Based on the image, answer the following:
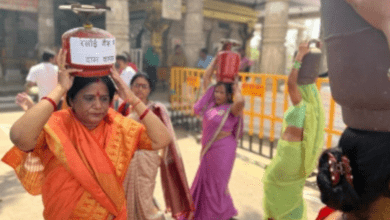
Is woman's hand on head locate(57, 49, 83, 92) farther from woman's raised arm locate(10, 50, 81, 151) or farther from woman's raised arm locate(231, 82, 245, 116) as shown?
woman's raised arm locate(231, 82, 245, 116)

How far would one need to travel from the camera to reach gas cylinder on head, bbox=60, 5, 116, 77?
4.79 feet

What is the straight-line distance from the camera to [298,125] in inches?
99.3

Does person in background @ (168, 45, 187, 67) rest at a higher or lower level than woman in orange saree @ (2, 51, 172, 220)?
higher

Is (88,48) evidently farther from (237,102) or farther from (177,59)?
(177,59)

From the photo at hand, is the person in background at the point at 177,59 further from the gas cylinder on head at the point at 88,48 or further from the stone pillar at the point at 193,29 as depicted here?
the gas cylinder on head at the point at 88,48

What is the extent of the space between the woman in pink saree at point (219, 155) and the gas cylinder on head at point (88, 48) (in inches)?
66.8

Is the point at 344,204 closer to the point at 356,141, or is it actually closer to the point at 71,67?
the point at 356,141

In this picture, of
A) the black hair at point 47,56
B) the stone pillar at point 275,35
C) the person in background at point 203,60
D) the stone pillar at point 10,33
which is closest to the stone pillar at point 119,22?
the black hair at point 47,56

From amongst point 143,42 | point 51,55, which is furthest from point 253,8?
point 51,55

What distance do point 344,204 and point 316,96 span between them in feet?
5.61

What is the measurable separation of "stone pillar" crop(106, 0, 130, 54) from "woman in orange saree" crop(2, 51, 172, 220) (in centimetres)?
545

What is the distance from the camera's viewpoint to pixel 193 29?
8586mm

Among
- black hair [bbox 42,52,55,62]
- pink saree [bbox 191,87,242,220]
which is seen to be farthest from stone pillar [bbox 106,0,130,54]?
pink saree [bbox 191,87,242,220]

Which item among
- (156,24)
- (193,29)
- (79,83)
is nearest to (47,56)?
(79,83)
